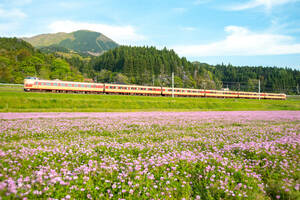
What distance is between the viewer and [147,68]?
14412 centimetres

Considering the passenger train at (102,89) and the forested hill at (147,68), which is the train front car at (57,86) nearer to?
the passenger train at (102,89)

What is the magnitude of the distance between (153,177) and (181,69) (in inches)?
6503

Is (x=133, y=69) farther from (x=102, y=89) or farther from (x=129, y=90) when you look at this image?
(x=102, y=89)

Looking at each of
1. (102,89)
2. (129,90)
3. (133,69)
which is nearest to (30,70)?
(102,89)

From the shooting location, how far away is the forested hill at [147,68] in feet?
452

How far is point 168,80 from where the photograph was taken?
14488 centimetres

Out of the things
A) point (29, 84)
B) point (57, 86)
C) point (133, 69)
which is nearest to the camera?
point (29, 84)

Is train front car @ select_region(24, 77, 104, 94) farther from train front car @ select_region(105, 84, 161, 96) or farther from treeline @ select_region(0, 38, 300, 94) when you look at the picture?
treeline @ select_region(0, 38, 300, 94)

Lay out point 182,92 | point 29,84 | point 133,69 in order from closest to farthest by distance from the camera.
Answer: point 29,84 → point 182,92 → point 133,69

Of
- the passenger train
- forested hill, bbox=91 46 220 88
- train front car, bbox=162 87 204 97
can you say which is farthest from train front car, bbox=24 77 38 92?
forested hill, bbox=91 46 220 88

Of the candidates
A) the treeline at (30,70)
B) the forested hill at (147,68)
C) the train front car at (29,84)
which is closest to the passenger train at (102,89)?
the train front car at (29,84)

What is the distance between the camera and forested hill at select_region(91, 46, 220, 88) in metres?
138

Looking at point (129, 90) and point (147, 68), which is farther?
point (147, 68)

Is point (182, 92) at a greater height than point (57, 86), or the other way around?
point (57, 86)
